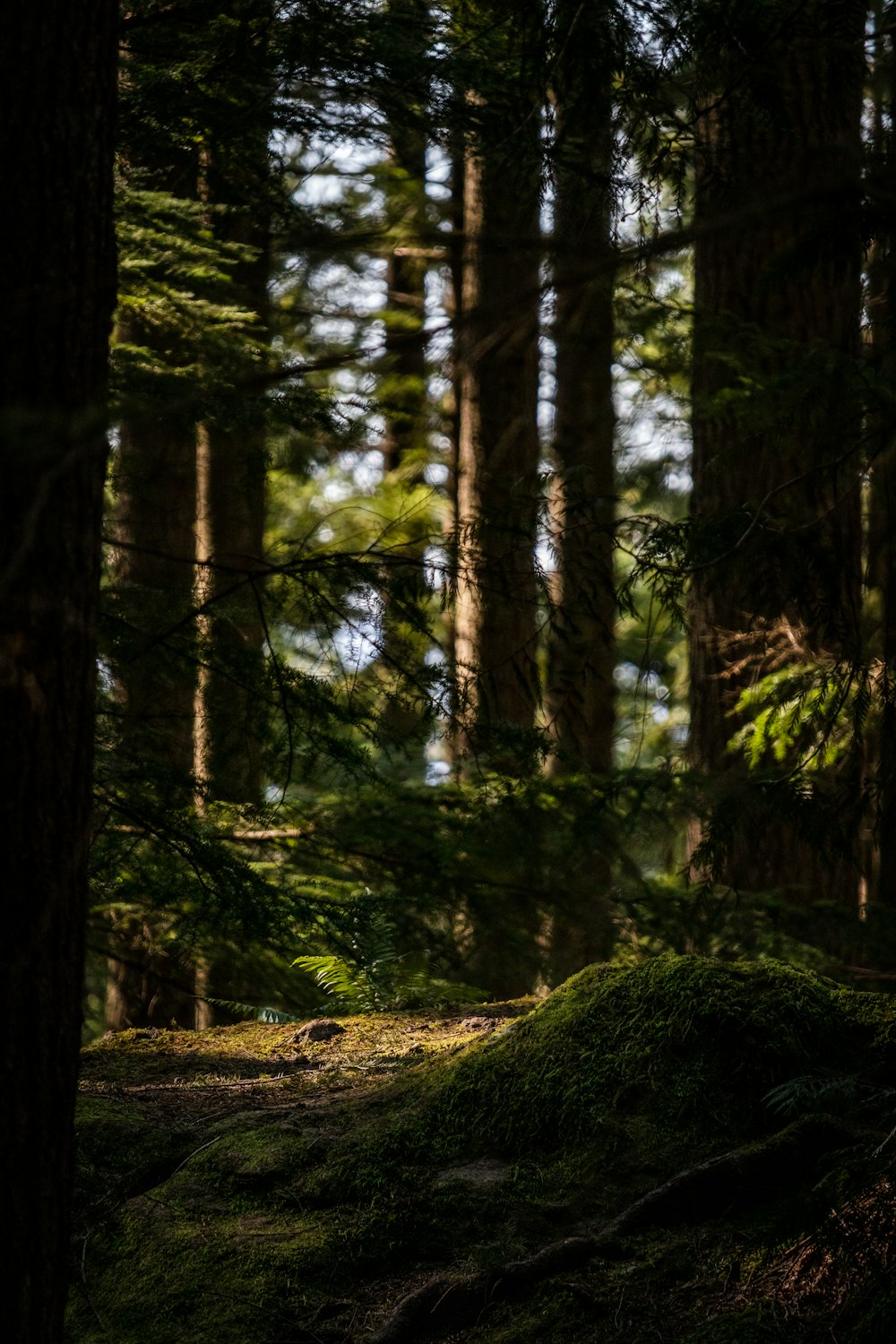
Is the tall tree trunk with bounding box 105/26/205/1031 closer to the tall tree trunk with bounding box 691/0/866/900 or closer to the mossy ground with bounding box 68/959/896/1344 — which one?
the mossy ground with bounding box 68/959/896/1344

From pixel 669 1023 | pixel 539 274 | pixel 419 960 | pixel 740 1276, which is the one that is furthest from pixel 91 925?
pixel 539 274

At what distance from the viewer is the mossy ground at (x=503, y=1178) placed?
10.4ft

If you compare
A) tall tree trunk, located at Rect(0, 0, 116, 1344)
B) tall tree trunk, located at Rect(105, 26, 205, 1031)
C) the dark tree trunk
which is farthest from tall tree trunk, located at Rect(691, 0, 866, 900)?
tall tree trunk, located at Rect(105, 26, 205, 1031)

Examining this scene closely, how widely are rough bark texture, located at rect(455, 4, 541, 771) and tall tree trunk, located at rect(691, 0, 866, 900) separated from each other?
0.49m

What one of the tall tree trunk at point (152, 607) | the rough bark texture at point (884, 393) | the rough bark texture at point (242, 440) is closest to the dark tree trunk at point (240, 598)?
the rough bark texture at point (242, 440)

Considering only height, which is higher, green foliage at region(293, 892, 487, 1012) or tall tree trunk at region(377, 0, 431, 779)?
tall tree trunk at region(377, 0, 431, 779)

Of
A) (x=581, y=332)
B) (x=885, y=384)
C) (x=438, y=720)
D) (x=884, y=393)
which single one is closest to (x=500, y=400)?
(x=438, y=720)

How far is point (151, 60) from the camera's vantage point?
19.6 feet

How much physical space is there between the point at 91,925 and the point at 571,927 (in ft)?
11.9

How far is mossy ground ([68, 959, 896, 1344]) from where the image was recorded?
3162 millimetres

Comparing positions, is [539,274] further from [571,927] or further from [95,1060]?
[571,927]

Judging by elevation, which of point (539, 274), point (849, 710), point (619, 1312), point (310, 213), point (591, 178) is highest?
point (310, 213)

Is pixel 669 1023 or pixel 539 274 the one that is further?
pixel 669 1023

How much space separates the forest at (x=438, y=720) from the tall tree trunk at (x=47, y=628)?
0.04ft
